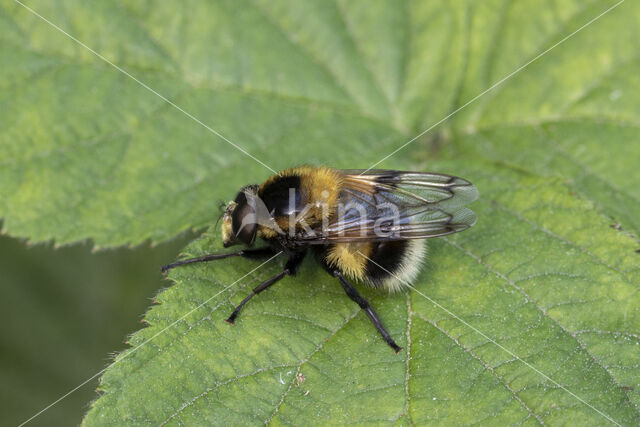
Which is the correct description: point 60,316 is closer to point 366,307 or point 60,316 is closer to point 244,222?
point 244,222

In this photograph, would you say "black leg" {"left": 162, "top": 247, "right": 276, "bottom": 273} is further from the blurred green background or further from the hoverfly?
the blurred green background

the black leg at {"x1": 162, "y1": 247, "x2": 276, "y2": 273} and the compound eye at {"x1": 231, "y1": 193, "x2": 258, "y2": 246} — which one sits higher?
the compound eye at {"x1": 231, "y1": 193, "x2": 258, "y2": 246}

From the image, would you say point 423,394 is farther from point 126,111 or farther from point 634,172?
point 126,111

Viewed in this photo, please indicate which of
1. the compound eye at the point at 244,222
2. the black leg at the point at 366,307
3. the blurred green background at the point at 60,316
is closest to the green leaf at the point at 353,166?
the black leg at the point at 366,307

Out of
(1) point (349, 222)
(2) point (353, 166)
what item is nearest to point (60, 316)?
(2) point (353, 166)

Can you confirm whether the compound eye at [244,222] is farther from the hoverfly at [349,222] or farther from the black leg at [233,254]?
the black leg at [233,254]

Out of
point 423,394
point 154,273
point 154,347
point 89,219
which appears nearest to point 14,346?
point 154,273

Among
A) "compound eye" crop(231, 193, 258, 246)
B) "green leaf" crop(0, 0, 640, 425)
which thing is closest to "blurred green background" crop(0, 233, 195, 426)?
"green leaf" crop(0, 0, 640, 425)
